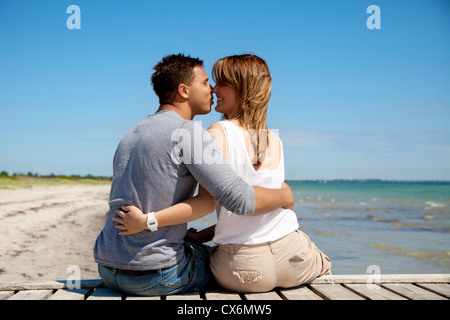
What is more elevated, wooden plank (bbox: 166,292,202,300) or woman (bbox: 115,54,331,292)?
woman (bbox: 115,54,331,292)

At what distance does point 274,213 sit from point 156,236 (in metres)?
0.74

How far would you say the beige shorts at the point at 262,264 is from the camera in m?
2.53

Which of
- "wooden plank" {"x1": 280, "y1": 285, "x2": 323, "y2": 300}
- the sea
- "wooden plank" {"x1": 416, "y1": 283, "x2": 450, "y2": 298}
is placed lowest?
the sea

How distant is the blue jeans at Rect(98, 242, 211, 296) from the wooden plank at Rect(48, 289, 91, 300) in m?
0.17

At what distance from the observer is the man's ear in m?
2.55

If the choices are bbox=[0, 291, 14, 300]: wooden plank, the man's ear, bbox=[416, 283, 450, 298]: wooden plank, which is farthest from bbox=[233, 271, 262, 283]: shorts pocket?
bbox=[0, 291, 14, 300]: wooden plank

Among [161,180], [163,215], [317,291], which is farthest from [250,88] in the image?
[317,291]

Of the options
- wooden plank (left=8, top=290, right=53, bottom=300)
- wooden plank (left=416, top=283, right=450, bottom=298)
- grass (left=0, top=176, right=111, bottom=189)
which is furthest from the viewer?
grass (left=0, top=176, right=111, bottom=189)

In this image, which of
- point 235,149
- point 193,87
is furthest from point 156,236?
point 193,87

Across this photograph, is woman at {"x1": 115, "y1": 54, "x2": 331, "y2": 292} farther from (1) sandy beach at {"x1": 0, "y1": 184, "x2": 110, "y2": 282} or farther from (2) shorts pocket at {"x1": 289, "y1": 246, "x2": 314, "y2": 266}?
(1) sandy beach at {"x1": 0, "y1": 184, "x2": 110, "y2": 282}

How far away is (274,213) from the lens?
2.61m

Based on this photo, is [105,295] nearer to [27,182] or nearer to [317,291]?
[317,291]

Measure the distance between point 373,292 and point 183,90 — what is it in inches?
71.3

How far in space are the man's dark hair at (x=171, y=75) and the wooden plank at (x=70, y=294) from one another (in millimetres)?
1318
